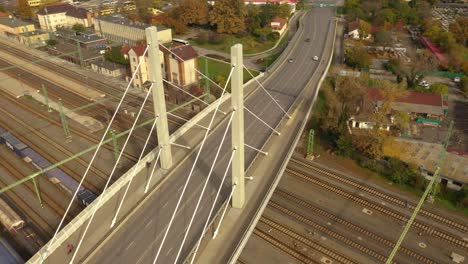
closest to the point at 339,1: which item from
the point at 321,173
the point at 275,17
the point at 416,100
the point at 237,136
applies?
the point at 275,17

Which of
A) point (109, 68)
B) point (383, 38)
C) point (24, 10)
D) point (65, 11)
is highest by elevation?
point (65, 11)

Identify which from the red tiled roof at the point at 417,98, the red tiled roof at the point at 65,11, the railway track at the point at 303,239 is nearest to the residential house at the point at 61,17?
the red tiled roof at the point at 65,11

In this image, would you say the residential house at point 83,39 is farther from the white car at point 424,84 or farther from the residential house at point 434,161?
the residential house at point 434,161

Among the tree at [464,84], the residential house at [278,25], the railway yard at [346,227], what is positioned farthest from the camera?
the residential house at [278,25]

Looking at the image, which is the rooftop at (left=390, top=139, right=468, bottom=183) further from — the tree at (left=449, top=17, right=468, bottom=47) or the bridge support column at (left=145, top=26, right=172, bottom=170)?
the tree at (left=449, top=17, right=468, bottom=47)

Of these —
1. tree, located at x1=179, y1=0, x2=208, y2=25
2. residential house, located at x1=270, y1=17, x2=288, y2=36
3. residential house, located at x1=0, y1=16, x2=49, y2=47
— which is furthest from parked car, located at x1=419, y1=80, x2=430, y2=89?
residential house, located at x1=0, y1=16, x2=49, y2=47

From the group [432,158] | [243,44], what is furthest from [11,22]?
[432,158]

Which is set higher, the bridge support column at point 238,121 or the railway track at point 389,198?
the bridge support column at point 238,121

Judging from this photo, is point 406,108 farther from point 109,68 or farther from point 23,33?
point 23,33
